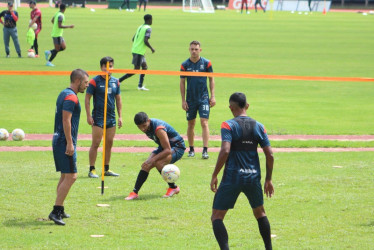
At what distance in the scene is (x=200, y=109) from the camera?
14.7 m

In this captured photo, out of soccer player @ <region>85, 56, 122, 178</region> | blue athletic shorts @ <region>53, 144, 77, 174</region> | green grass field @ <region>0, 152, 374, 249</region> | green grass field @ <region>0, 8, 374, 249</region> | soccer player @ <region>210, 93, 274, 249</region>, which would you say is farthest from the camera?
soccer player @ <region>85, 56, 122, 178</region>

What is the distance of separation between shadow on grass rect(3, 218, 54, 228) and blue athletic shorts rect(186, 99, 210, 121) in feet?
18.1

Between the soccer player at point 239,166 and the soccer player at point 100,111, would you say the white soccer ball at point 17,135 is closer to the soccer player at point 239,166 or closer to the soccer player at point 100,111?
the soccer player at point 100,111

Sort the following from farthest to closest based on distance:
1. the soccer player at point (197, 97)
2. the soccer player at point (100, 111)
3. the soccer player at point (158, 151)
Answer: the soccer player at point (197, 97), the soccer player at point (100, 111), the soccer player at point (158, 151)

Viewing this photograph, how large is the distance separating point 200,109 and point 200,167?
157 centimetres

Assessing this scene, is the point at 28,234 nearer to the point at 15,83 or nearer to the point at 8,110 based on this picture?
the point at 8,110

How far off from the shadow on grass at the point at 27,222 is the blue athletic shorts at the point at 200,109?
553 centimetres

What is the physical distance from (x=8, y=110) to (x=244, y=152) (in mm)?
13226

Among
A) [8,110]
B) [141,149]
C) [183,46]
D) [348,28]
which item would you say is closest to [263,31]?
[348,28]

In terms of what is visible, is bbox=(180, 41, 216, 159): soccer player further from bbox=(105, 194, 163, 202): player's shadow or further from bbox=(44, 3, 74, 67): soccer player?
bbox=(44, 3, 74, 67): soccer player

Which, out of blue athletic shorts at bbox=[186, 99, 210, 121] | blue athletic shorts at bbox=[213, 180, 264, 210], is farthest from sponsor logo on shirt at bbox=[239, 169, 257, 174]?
blue athletic shorts at bbox=[186, 99, 210, 121]

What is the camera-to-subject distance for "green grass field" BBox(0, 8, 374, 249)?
909cm

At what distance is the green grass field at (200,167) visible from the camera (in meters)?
9.09

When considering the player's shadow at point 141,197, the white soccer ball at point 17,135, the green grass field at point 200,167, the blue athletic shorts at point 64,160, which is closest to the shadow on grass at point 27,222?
the green grass field at point 200,167
